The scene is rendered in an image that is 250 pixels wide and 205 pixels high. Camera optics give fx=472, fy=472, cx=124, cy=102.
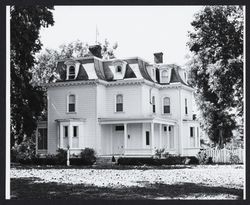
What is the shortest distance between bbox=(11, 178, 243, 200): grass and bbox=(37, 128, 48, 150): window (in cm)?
1776

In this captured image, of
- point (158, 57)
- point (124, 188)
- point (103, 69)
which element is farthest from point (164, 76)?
point (124, 188)

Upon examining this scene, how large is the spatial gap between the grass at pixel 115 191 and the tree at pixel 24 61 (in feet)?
22.8

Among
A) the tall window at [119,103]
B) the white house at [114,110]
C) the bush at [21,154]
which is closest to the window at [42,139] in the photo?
the white house at [114,110]

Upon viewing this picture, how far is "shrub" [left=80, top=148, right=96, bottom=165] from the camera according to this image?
27047 mm

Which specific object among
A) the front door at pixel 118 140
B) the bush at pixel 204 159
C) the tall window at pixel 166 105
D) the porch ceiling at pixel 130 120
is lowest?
the bush at pixel 204 159

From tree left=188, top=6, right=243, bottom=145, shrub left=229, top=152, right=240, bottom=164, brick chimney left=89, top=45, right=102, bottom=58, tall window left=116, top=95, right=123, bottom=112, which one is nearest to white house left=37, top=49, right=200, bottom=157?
tall window left=116, top=95, right=123, bottom=112

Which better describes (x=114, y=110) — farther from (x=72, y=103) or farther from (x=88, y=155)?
(x=88, y=155)

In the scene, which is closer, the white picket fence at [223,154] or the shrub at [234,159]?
the shrub at [234,159]

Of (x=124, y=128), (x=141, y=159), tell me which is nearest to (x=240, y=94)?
(x=141, y=159)

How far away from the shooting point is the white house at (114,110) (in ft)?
100

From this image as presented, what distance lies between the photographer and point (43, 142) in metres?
32.7

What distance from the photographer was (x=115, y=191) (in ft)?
42.6

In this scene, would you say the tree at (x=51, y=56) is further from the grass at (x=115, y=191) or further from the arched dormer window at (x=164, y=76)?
the grass at (x=115, y=191)

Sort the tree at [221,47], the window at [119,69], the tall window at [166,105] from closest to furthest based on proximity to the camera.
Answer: the tree at [221,47]
the window at [119,69]
the tall window at [166,105]
